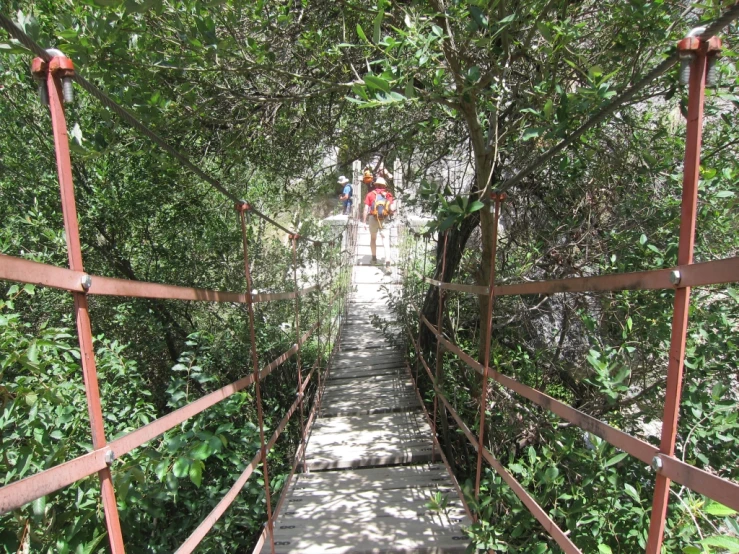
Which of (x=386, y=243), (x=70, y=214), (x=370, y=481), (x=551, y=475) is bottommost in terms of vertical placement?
(x=370, y=481)

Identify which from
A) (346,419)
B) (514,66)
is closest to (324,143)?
(514,66)

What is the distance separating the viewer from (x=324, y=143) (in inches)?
197

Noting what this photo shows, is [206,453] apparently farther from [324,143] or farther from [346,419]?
[324,143]

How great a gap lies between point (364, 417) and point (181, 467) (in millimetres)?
2680

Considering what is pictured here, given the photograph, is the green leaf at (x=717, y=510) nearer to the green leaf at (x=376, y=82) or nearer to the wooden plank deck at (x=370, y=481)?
the wooden plank deck at (x=370, y=481)

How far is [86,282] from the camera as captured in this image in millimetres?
977

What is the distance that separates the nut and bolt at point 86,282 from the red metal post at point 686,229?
3.31ft

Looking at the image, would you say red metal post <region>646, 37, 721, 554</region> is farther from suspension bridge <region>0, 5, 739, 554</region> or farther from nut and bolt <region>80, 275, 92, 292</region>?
nut and bolt <region>80, 275, 92, 292</region>

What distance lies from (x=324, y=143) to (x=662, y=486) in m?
4.40

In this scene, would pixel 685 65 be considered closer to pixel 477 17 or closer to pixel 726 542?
pixel 726 542

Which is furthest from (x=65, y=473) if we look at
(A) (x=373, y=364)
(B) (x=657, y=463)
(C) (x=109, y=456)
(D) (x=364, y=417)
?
(A) (x=373, y=364)

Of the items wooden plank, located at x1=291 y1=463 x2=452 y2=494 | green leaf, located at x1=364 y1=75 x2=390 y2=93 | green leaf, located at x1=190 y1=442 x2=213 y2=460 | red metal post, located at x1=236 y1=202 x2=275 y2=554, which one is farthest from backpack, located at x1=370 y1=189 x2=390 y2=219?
green leaf, located at x1=190 y1=442 x2=213 y2=460

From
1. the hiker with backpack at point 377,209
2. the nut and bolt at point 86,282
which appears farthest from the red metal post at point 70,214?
the hiker with backpack at point 377,209

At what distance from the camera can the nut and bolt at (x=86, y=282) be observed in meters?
0.97
